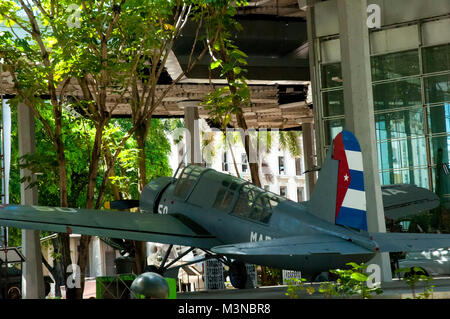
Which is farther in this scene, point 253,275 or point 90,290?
point 90,290

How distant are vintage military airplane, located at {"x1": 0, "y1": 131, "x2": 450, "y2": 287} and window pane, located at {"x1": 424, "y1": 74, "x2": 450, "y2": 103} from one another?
2.39 metres

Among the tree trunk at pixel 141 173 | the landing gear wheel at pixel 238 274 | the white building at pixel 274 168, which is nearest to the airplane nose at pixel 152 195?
the tree trunk at pixel 141 173

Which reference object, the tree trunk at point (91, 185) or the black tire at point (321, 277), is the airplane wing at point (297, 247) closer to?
the black tire at point (321, 277)

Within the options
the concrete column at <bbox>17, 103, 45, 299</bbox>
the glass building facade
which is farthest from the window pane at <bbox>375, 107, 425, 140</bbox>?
the concrete column at <bbox>17, 103, 45, 299</bbox>

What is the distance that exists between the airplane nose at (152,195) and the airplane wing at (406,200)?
5.03m

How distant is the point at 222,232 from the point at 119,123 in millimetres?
30785

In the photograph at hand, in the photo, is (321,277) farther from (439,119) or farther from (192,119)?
(192,119)

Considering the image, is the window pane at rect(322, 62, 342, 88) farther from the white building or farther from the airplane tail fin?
the white building

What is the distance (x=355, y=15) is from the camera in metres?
14.2

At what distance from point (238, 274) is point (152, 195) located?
2.90 metres

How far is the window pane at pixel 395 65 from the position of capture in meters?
17.4

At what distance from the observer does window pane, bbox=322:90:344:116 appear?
60.3 feet

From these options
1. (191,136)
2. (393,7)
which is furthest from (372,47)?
(191,136)
